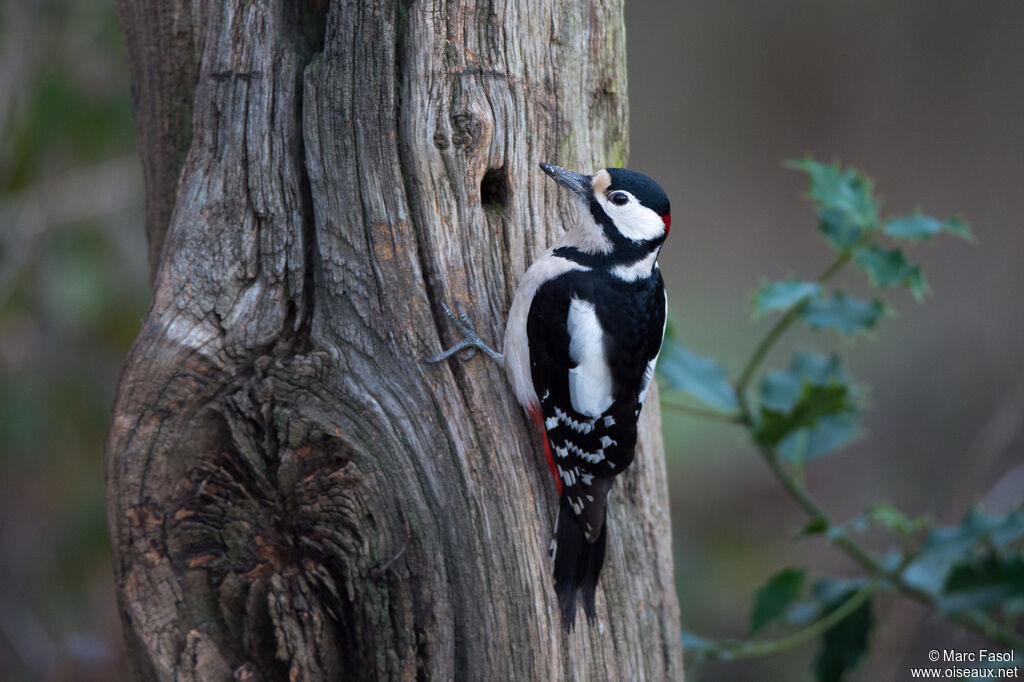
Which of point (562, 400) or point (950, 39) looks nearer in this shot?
point (562, 400)

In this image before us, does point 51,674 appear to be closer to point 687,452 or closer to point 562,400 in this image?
point 562,400

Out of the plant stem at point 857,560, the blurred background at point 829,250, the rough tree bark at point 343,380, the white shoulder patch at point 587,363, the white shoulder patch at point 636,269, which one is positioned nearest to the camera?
the rough tree bark at point 343,380

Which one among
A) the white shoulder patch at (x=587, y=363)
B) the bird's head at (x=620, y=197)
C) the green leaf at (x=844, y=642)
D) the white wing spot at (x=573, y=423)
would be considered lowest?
the green leaf at (x=844, y=642)

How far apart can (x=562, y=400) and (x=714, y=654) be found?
110cm

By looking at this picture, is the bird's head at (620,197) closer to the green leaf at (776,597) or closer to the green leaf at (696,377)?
the green leaf at (696,377)

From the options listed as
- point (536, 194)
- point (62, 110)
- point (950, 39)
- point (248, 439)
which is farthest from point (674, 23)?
point (248, 439)

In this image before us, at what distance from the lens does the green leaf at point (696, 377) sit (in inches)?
112

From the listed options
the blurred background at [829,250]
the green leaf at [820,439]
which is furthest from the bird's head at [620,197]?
the blurred background at [829,250]

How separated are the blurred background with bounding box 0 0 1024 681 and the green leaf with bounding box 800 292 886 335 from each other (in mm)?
1641

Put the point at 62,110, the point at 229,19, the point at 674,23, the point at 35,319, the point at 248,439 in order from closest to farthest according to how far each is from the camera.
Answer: the point at 248,439
the point at 229,19
the point at 62,110
the point at 35,319
the point at 674,23

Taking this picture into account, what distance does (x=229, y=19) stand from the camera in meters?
2.23

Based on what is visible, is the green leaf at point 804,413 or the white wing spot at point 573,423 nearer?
the white wing spot at point 573,423

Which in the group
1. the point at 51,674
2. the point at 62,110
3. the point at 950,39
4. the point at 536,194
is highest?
the point at 950,39

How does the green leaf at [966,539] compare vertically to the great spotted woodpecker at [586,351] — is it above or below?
below
